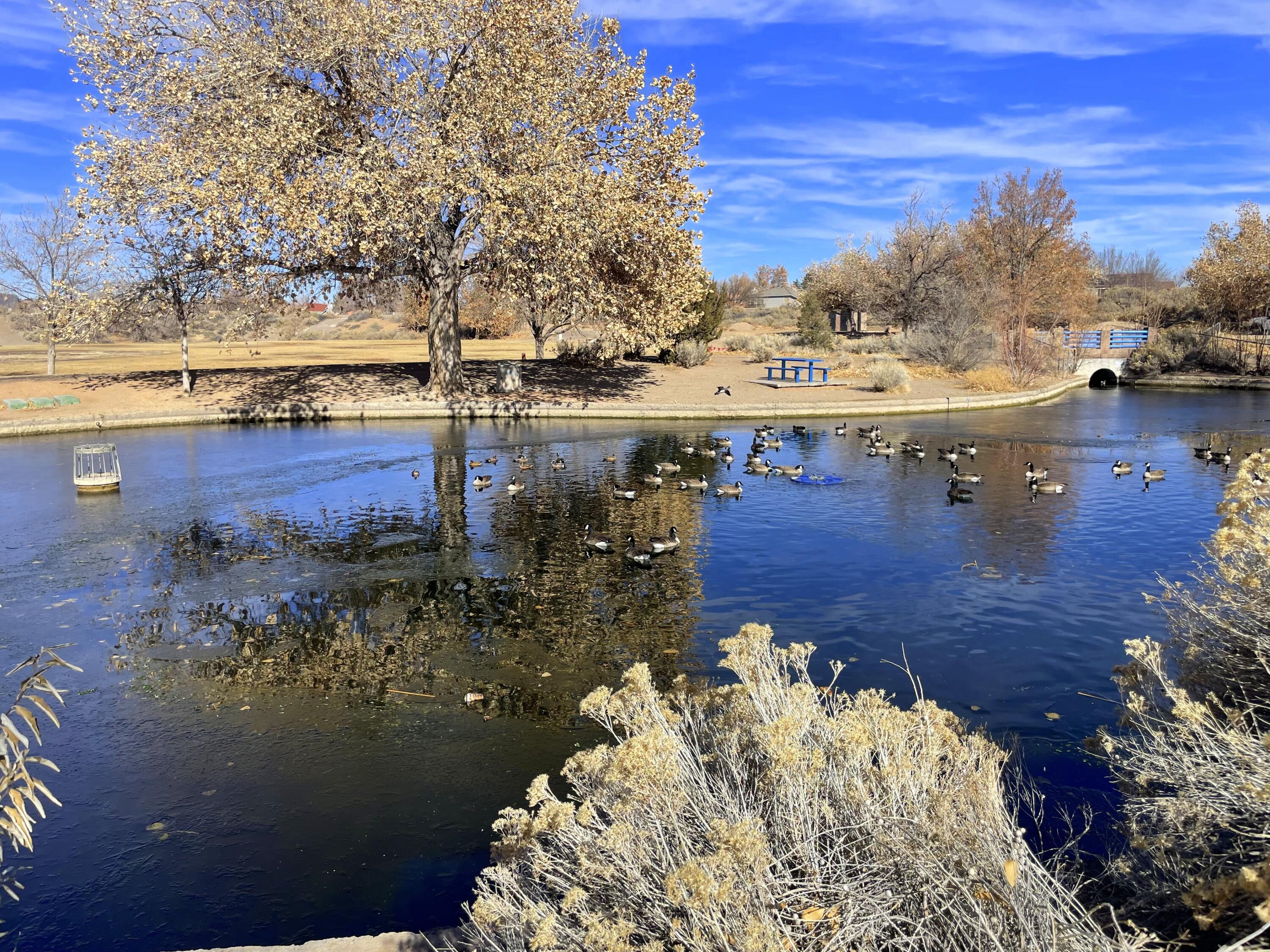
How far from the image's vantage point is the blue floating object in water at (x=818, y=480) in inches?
755

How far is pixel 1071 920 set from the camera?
10.8ft

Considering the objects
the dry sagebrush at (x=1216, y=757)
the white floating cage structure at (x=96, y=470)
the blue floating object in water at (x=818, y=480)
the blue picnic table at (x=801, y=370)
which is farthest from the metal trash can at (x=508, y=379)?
the dry sagebrush at (x=1216, y=757)

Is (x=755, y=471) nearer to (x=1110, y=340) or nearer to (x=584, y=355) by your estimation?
(x=584, y=355)

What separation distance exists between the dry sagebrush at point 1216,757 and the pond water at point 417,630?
1.38 m

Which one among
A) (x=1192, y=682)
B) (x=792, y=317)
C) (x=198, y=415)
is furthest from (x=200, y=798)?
(x=792, y=317)

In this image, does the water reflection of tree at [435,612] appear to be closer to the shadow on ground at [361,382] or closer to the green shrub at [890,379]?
the shadow on ground at [361,382]

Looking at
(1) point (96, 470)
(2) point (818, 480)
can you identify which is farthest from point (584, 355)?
(1) point (96, 470)

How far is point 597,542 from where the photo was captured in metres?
13.8

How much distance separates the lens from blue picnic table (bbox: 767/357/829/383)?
38.2 m

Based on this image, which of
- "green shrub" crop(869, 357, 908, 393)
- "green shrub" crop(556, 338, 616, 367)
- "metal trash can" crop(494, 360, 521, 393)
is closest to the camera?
"metal trash can" crop(494, 360, 521, 393)

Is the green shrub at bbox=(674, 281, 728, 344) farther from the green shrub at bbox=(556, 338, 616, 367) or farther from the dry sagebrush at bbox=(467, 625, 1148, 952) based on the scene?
the dry sagebrush at bbox=(467, 625, 1148, 952)

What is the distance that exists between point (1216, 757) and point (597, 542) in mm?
10013

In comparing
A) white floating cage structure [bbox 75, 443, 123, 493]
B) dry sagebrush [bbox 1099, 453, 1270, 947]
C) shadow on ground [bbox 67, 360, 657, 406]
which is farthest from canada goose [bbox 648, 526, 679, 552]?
shadow on ground [bbox 67, 360, 657, 406]

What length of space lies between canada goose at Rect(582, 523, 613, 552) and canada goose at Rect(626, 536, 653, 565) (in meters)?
0.33
